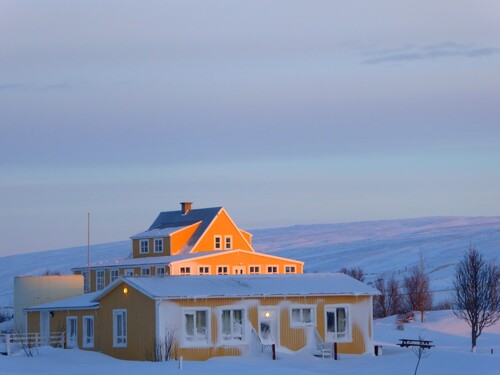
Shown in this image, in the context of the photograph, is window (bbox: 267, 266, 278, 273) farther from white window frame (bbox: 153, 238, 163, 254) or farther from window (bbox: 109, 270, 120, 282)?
window (bbox: 109, 270, 120, 282)

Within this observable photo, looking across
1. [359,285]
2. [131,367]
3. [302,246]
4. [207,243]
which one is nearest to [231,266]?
[207,243]

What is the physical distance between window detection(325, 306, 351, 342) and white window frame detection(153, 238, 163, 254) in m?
26.6

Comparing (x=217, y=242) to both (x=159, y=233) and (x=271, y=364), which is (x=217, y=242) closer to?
(x=159, y=233)

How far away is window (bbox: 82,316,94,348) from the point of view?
52.5 meters

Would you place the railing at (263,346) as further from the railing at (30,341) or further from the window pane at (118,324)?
the railing at (30,341)

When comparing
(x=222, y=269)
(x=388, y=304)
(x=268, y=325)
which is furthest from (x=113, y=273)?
(x=268, y=325)

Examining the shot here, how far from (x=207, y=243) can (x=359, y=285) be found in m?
25.2

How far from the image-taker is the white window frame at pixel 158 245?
76.5 m

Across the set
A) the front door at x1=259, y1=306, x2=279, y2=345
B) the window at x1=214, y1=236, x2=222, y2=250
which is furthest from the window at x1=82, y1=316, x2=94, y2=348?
the window at x1=214, y1=236, x2=222, y2=250

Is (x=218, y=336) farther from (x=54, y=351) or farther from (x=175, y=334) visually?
(x=54, y=351)

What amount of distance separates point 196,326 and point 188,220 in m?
31.1

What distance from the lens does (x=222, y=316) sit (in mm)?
48750

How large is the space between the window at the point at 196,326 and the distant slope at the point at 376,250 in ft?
197

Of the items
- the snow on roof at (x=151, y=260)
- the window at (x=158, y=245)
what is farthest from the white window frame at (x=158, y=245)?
the snow on roof at (x=151, y=260)
